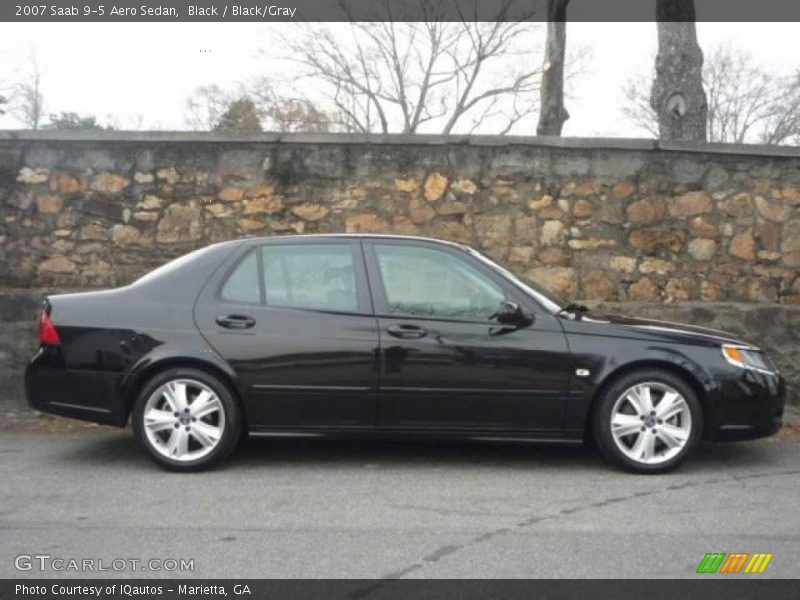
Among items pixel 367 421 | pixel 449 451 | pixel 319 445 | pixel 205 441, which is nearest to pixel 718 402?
pixel 449 451

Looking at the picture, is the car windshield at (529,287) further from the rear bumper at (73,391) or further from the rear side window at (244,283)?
the rear bumper at (73,391)

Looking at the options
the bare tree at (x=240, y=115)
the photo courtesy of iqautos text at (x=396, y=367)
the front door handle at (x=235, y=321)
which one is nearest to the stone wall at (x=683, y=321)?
the photo courtesy of iqautos text at (x=396, y=367)

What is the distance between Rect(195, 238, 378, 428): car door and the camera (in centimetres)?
564

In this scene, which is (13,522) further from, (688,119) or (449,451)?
(688,119)

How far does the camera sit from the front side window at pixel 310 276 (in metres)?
5.80

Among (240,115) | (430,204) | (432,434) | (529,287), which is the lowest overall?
(432,434)

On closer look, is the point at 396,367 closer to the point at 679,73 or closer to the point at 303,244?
the point at 303,244

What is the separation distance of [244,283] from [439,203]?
3.33 meters

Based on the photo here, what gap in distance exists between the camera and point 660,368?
568 centimetres

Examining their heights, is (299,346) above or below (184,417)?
above

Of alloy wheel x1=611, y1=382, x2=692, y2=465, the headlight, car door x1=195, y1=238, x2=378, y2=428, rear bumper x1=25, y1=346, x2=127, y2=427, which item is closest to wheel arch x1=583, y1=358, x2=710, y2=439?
alloy wheel x1=611, y1=382, x2=692, y2=465

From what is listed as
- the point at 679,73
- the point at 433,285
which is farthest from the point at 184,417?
the point at 679,73

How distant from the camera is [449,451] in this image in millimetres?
6332
